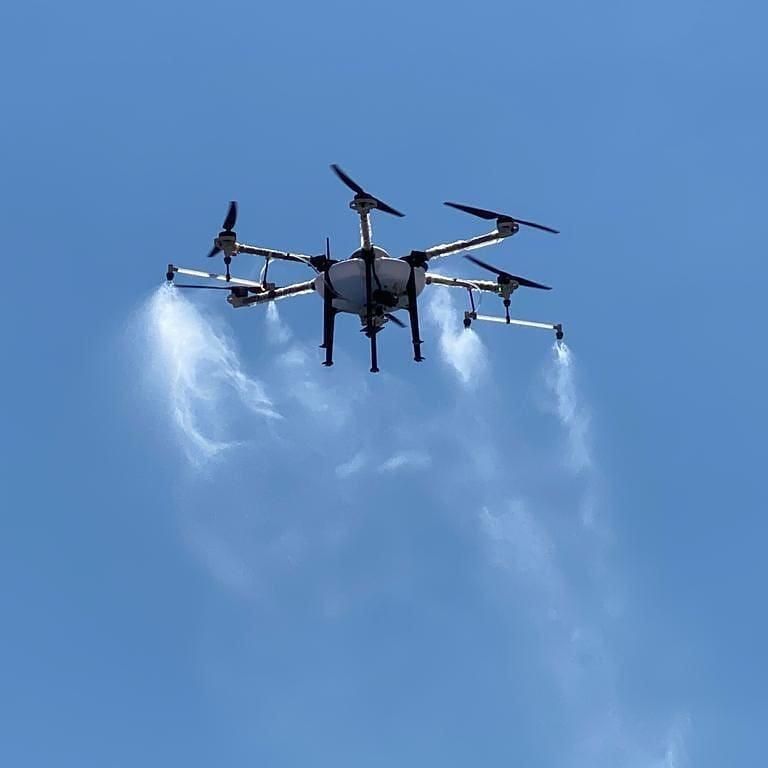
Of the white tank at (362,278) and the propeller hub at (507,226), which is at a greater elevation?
the propeller hub at (507,226)

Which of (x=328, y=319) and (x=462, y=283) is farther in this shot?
(x=462, y=283)

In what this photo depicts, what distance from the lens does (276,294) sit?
459ft

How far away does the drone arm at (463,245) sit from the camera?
12962cm

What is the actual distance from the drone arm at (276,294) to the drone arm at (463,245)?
12.7 meters

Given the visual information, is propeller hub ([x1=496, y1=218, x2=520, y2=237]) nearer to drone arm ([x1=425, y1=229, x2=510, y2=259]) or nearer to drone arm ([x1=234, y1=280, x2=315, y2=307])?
drone arm ([x1=425, y1=229, x2=510, y2=259])

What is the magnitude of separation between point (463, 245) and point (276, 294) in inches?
782

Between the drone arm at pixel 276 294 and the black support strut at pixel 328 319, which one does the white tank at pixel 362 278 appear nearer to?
the black support strut at pixel 328 319

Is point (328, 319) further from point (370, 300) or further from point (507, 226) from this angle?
point (507, 226)

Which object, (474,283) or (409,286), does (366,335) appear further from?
(474,283)

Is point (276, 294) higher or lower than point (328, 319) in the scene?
higher

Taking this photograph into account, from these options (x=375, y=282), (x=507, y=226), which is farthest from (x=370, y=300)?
(x=507, y=226)

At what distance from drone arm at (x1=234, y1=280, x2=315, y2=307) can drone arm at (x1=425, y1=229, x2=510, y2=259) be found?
1269 cm

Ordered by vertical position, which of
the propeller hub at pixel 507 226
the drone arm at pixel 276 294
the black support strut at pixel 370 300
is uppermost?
the drone arm at pixel 276 294

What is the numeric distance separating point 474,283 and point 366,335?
17.3 metres
